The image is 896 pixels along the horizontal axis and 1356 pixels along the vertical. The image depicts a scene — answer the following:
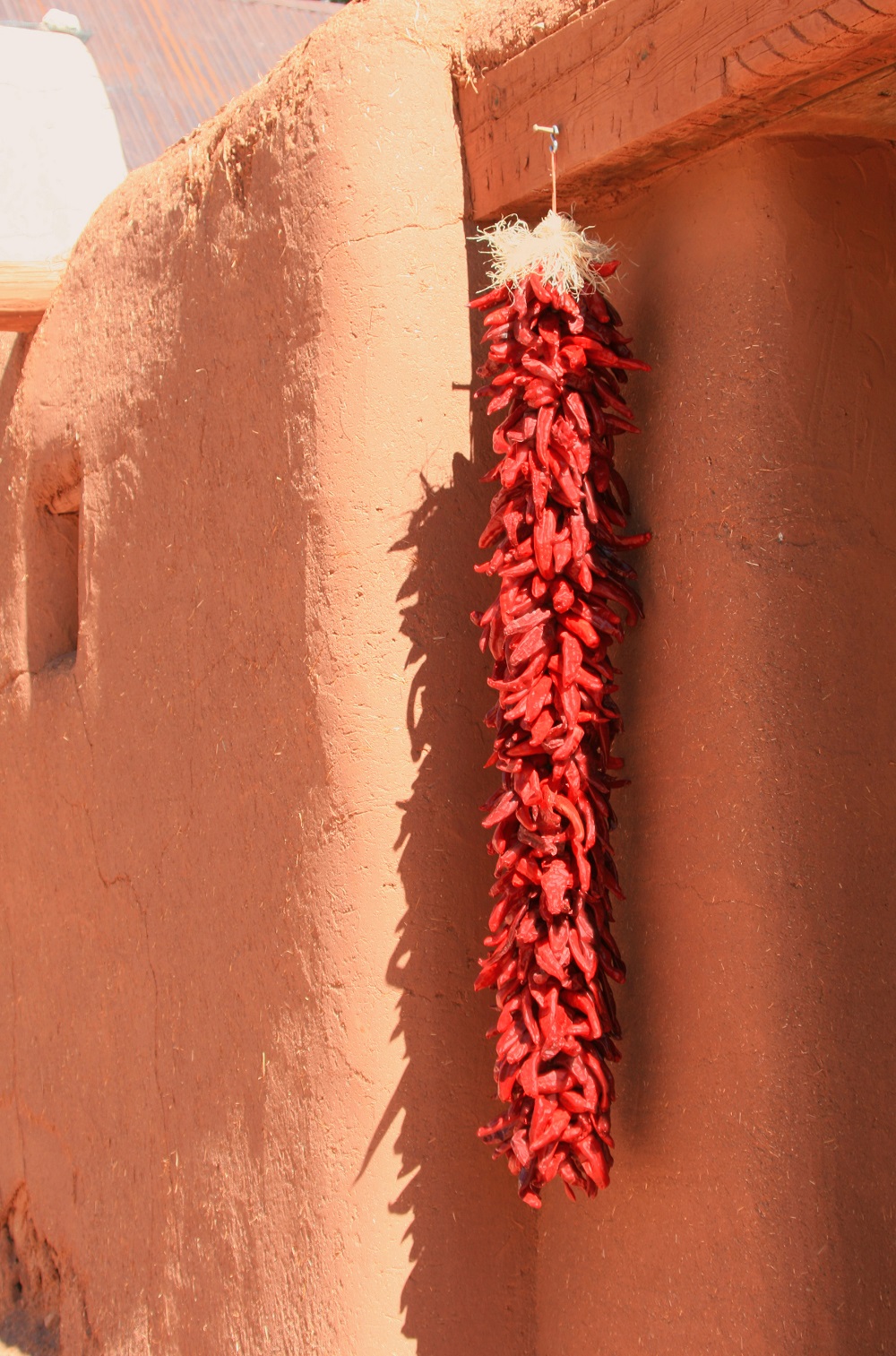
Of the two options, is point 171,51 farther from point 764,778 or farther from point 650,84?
point 764,778

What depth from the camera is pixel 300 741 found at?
2.40m

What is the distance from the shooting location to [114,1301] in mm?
3082

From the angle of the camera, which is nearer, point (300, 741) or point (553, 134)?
point (553, 134)

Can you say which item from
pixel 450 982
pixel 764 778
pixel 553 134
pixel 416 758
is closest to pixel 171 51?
pixel 553 134

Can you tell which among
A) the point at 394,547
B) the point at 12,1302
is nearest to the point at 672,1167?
the point at 394,547

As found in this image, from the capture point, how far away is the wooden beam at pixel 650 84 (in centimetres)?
171

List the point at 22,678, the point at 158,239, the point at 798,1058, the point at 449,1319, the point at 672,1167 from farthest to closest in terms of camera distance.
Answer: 1. the point at 22,678
2. the point at 158,239
3. the point at 449,1319
4. the point at 672,1167
5. the point at 798,1058

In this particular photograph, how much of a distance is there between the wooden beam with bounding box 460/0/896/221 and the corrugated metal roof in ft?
19.2

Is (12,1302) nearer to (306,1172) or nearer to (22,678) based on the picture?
(22,678)

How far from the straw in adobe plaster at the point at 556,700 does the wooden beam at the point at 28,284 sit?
6.53 ft

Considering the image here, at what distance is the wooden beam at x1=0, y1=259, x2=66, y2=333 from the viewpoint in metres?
3.63

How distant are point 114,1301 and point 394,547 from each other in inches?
75.7

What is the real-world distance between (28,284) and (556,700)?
2.34m

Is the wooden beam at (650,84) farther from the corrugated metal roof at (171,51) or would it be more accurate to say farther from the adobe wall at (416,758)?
the corrugated metal roof at (171,51)
